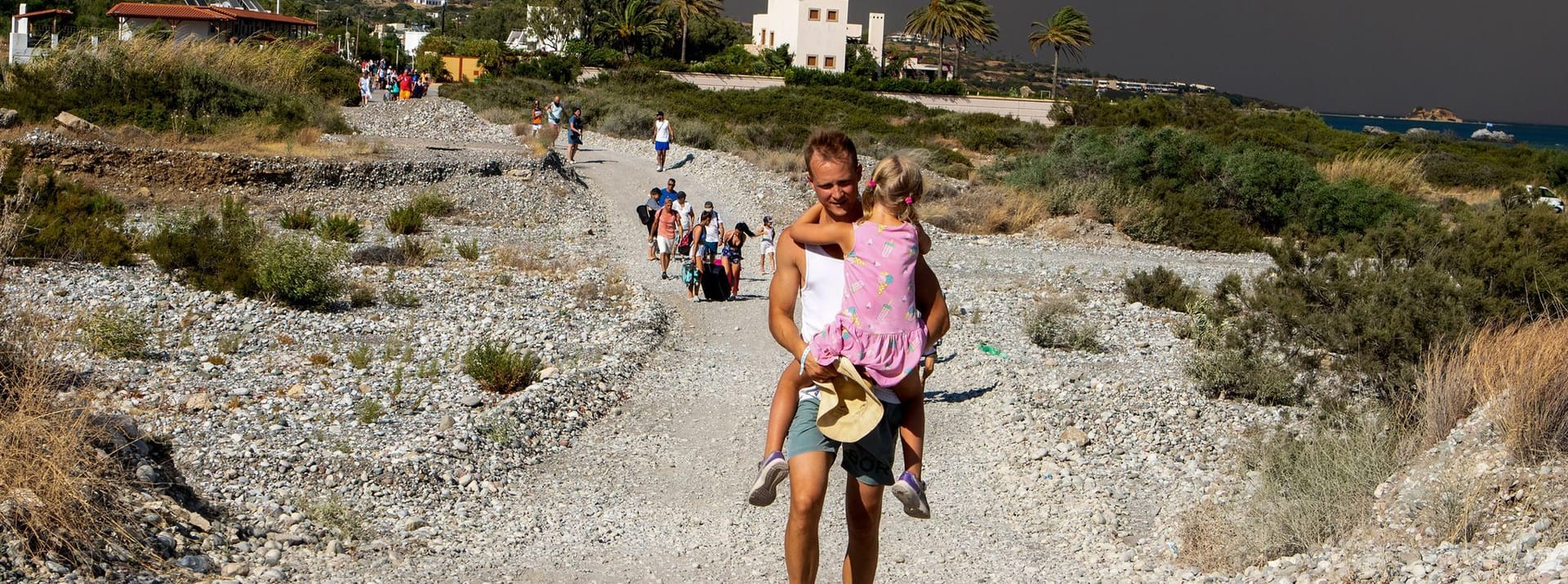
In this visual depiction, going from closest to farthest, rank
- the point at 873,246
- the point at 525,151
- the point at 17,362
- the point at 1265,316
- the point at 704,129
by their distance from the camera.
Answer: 1. the point at 873,246
2. the point at 17,362
3. the point at 1265,316
4. the point at 525,151
5. the point at 704,129

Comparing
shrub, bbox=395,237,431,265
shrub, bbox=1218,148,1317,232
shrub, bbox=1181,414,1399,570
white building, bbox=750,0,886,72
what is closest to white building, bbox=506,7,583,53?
white building, bbox=750,0,886,72

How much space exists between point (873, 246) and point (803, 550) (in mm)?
1083

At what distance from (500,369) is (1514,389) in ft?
23.1

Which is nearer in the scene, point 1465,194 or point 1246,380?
point 1246,380

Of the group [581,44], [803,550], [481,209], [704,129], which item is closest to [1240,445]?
[803,550]

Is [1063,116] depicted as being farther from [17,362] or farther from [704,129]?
[17,362]

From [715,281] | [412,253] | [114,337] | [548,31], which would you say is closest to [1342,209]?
[715,281]

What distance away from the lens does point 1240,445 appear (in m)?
8.55

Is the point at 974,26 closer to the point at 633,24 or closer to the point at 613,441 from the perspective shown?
the point at 633,24

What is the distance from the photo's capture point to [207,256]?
13539 mm

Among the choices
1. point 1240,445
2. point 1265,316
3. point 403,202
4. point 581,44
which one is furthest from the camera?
point 581,44

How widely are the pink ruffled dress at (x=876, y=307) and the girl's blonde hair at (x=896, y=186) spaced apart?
0.07m

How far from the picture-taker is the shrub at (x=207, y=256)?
1302 cm

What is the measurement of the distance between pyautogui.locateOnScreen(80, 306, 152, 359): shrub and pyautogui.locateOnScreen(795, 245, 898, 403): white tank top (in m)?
7.58
